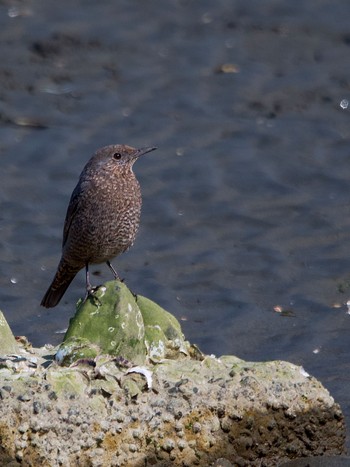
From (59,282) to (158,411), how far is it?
8.37ft

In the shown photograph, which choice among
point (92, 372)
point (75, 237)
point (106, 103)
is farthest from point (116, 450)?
point (106, 103)

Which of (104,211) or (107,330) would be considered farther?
(104,211)

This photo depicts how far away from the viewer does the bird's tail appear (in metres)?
8.75

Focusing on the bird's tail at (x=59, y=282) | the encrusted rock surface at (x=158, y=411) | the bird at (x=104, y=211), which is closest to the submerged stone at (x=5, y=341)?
the encrusted rock surface at (x=158, y=411)

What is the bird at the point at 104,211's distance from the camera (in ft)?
27.1

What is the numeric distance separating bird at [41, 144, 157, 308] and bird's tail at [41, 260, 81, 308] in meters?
0.07

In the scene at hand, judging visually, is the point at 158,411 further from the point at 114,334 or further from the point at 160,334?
the point at 160,334

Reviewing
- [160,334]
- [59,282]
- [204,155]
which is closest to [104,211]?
[59,282]

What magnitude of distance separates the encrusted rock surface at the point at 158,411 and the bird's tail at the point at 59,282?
1.67 metres

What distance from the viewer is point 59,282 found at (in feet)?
29.1

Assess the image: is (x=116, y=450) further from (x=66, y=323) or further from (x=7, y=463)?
(x=66, y=323)

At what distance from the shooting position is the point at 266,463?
6.72 m

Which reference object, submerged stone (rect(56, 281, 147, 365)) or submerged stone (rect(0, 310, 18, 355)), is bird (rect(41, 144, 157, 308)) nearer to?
submerged stone (rect(0, 310, 18, 355))

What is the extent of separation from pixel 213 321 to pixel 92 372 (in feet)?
11.2
